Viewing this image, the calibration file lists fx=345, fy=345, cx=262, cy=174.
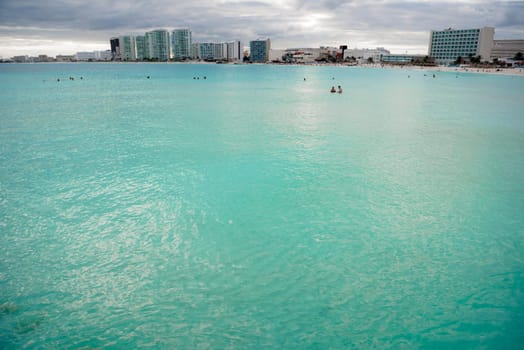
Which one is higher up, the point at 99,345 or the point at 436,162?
the point at 436,162

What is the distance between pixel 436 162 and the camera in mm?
18141

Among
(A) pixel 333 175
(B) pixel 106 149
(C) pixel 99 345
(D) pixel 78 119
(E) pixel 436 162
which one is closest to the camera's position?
(C) pixel 99 345

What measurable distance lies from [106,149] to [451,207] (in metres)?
17.8

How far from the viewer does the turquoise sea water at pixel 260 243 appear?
287 inches

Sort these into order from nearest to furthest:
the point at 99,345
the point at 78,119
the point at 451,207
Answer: the point at 99,345, the point at 451,207, the point at 78,119

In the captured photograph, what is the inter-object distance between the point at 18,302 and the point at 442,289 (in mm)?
9964

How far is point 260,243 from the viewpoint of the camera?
10.4m

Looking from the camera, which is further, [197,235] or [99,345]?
[197,235]

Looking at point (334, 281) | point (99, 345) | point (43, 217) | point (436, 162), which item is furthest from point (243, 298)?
point (436, 162)

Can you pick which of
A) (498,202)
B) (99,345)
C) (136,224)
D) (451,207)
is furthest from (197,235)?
(498,202)

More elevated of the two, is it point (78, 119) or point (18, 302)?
point (78, 119)

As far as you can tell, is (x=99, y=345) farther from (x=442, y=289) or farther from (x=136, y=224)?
(x=442, y=289)

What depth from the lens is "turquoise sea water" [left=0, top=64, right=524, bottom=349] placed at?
729 cm

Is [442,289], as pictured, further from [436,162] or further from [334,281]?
[436,162]
